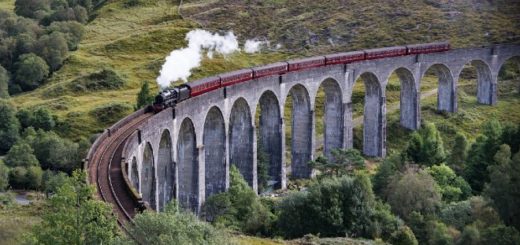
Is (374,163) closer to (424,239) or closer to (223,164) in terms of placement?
(223,164)

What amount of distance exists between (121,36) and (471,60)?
57430mm

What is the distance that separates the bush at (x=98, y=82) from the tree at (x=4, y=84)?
860cm

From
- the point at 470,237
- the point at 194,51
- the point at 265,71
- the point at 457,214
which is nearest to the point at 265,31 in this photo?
the point at 194,51

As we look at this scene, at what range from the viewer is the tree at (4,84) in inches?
4109

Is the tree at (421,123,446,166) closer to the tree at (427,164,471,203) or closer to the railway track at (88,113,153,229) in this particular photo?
the tree at (427,164,471,203)

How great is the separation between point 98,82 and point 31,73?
11.9m

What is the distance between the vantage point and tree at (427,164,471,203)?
2361 inches

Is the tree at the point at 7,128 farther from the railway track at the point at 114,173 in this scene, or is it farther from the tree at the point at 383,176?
the tree at the point at 383,176

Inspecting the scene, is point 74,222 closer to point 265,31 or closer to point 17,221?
point 17,221

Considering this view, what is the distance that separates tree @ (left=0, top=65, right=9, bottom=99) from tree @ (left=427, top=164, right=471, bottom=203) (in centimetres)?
6130

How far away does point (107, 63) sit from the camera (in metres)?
113

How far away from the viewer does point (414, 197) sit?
55.3m

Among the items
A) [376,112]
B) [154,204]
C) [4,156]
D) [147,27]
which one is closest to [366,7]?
[147,27]

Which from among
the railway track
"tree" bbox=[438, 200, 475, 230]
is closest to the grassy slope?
the railway track
